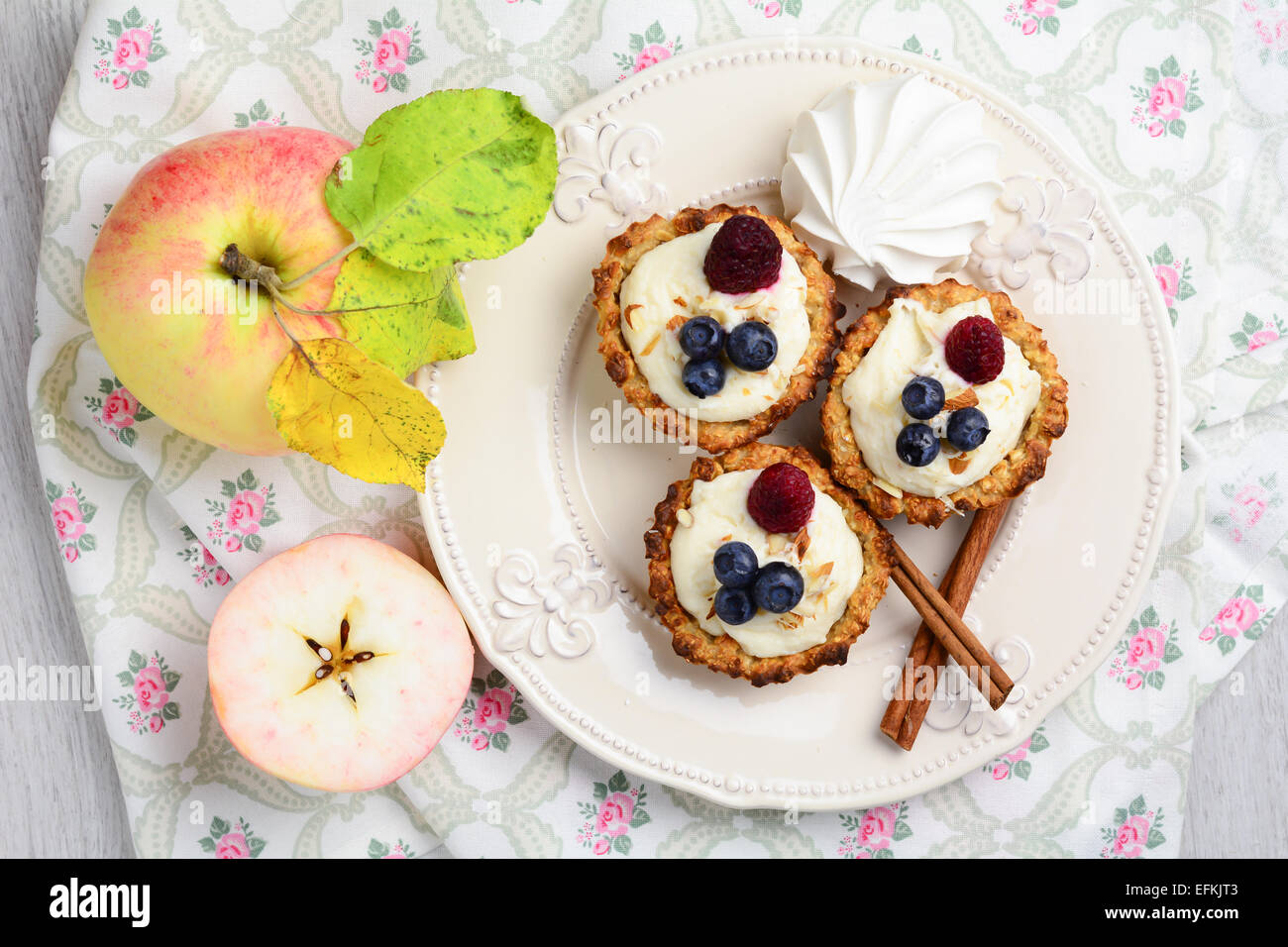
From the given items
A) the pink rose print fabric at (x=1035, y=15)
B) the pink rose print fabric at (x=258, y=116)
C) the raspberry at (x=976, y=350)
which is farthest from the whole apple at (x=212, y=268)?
the pink rose print fabric at (x=1035, y=15)

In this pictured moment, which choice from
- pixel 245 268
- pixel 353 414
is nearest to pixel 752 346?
pixel 353 414

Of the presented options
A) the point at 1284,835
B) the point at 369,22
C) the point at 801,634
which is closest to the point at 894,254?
the point at 801,634

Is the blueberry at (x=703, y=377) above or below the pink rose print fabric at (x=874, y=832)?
above

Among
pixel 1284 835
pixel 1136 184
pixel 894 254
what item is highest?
pixel 1136 184

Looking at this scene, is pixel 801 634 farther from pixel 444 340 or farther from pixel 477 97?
pixel 477 97

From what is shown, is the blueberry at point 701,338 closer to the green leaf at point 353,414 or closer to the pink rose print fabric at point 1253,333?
the green leaf at point 353,414
